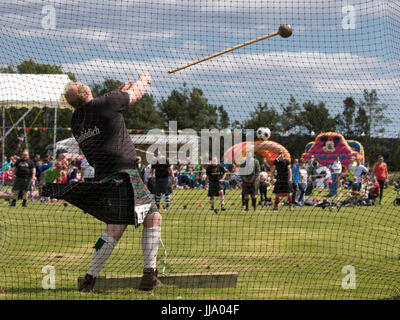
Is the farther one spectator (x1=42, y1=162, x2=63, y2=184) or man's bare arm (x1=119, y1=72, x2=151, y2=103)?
spectator (x1=42, y1=162, x2=63, y2=184)

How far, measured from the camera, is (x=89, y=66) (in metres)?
5.32

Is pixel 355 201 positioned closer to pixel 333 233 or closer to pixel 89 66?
pixel 333 233

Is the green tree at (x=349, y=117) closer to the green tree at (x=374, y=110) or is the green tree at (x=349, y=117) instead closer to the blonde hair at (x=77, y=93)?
the green tree at (x=374, y=110)

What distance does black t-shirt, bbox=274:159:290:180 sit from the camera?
13.1m

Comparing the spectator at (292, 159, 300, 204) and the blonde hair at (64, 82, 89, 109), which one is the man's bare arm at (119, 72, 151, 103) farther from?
the spectator at (292, 159, 300, 204)

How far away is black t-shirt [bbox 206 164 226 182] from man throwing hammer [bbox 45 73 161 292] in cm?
901

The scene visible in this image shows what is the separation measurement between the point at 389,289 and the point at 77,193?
273 centimetres

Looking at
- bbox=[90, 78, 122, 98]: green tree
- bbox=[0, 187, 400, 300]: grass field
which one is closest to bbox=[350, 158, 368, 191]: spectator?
bbox=[0, 187, 400, 300]: grass field

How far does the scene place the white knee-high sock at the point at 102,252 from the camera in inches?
176

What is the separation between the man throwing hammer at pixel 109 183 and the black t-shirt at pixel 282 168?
28.7 ft

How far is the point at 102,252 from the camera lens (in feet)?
14.6

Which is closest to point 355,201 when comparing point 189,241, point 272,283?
point 189,241

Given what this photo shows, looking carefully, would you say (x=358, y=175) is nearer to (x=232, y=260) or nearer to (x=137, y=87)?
(x=232, y=260)
